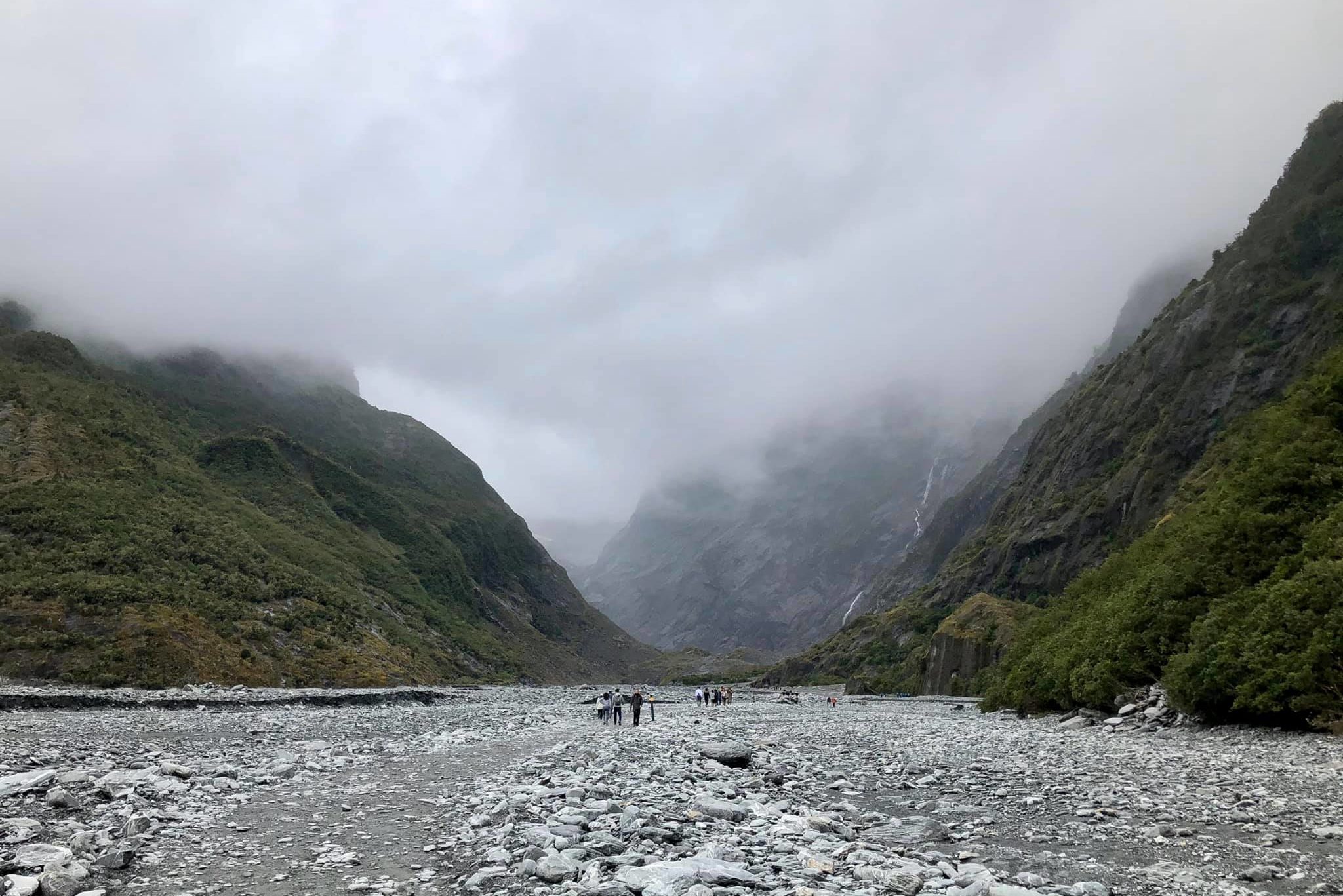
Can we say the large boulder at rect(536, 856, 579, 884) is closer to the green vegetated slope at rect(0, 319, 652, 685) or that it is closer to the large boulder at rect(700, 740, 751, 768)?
the large boulder at rect(700, 740, 751, 768)

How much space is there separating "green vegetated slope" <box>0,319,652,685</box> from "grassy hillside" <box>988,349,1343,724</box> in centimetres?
6731

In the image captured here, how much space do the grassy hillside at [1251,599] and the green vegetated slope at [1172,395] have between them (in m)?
28.8

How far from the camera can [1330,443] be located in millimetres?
22812

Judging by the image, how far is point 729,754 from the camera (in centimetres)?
2006

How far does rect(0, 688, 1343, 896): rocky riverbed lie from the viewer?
8664mm

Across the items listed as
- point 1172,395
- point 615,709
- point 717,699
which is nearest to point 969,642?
point 717,699

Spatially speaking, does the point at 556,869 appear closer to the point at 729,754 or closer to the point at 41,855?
the point at 41,855

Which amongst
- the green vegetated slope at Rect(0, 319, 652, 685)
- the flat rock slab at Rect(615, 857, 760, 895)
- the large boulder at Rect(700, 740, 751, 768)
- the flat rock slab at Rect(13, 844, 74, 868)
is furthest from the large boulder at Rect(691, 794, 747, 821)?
the green vegetated slope at Rect(0, 319, 652, 685)

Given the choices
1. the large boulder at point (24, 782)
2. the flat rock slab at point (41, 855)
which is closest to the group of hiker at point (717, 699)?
the large boulder at point (24, 782)

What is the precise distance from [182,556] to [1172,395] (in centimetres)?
13141

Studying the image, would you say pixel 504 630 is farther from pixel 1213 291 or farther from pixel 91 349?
pixel 1213 291

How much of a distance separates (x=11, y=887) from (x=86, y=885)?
0.93 m

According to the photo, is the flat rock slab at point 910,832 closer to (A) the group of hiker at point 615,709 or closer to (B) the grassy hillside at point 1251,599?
(B) the grassy hillside at point 1251,599

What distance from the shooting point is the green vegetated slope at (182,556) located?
196 ft
